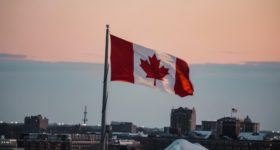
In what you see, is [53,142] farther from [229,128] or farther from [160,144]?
[229,128]

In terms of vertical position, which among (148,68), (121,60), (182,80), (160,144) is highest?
(121,60)

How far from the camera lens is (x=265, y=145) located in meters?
154

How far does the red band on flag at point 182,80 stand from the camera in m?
19.6

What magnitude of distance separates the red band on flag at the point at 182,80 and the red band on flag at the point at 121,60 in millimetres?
1303

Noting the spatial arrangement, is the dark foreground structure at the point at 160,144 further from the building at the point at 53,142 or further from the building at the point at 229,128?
the building at the point at 229,128

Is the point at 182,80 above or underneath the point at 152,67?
underneath

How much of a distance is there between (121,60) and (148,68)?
2.63ft

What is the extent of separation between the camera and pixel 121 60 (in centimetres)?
1922

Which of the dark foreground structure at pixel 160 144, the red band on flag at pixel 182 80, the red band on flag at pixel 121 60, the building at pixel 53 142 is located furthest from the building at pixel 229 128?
the red band on flag at pixel 121 60

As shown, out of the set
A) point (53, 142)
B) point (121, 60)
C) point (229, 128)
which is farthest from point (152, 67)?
point (229, 128)

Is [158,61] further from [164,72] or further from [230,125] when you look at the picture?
[230,125]

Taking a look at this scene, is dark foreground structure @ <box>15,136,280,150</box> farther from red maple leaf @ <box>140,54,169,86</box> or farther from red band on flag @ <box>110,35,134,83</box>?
red band on flag @ <box>110,35,134,83</box>

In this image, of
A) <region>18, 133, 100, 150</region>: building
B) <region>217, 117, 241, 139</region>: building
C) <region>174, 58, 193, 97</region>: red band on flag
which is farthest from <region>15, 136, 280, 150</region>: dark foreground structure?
<region>174, 58, 193, 97</region>: red band on flag

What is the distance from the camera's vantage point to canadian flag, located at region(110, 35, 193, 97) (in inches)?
755
